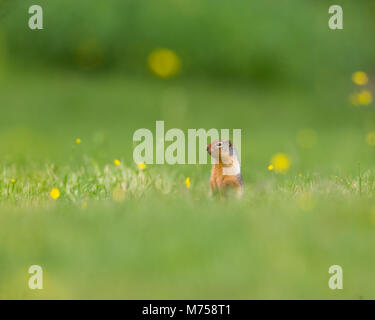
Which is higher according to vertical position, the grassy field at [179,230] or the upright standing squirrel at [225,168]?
the upright standing squirrel at [225,168]

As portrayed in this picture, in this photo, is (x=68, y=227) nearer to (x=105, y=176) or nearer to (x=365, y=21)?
(x=105, y=176)

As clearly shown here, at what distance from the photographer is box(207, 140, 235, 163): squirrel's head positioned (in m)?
5.64

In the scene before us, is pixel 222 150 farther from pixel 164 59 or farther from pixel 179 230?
pixel 164 59

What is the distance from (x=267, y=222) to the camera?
4.75m

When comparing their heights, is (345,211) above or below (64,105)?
below

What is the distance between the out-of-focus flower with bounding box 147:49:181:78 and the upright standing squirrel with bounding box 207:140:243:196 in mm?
10229

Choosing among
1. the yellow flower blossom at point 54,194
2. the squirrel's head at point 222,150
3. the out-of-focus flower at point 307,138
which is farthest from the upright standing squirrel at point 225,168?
the out-of-focus flower at point 307,138

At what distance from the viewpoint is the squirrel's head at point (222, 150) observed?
564 cm

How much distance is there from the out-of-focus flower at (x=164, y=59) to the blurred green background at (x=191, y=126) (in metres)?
0.04

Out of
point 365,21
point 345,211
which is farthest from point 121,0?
Result: point 345,211

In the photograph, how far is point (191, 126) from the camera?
12.5 m

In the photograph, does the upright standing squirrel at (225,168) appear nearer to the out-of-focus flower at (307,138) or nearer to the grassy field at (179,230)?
the grassy field at (179,230)

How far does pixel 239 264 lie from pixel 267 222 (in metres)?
0.54

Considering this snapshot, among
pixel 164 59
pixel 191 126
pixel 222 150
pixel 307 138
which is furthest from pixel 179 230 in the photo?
pixel 164 59
